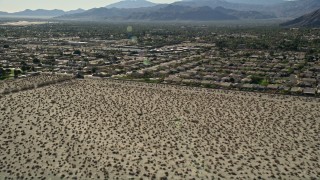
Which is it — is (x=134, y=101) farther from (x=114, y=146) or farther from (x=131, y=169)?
(x=131, y=169)

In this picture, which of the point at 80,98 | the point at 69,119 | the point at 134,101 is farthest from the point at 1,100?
the point at 134,101

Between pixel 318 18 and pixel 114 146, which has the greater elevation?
pixel 318 18

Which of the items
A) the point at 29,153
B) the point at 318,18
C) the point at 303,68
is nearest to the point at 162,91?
the point at 29,153

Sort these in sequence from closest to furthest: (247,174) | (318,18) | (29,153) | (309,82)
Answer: (247,174), (29,153), (309,82), (318,18)

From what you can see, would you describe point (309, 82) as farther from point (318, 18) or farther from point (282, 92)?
point (318, 18)

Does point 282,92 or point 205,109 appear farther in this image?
point 282,92

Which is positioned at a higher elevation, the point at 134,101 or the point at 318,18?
the point at 318,18

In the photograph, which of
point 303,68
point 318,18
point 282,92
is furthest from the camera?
point 318,18
